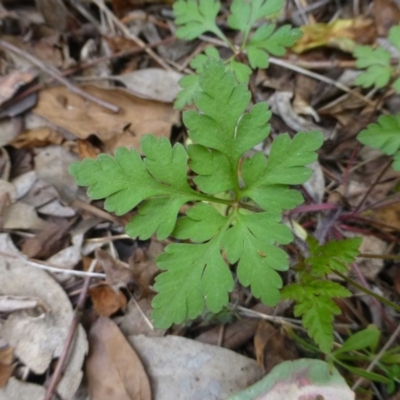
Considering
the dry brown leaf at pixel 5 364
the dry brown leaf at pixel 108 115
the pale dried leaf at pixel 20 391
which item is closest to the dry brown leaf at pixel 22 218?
the dry brown leaf at pixel 108 115

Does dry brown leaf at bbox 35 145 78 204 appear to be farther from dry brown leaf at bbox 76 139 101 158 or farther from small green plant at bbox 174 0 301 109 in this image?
small green plant at bbox 174 0 301 109

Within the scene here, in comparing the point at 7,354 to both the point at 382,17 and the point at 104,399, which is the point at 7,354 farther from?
the point at 382,17

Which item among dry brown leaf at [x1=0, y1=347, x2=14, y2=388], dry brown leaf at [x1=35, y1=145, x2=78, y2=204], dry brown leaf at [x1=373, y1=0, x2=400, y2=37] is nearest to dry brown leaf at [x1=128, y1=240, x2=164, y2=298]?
dry brown leaf at [x1=35, y1=145, x2=78, y2=204]

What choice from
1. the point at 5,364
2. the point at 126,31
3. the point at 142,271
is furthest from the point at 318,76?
the point at 5,364

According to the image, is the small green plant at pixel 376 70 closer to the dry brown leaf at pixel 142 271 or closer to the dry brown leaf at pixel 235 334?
the dry brown leaf at pixel 235 334

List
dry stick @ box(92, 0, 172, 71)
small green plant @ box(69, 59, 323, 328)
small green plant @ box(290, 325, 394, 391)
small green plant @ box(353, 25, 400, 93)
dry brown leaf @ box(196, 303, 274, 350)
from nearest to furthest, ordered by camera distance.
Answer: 1. small green plant @ box(69, 59, 323, 328)
2. small green plant @ box(290, 325, 394, 391)
3. dry brown leaf @ box(196, 303, 274, 350)
4. small green plant @ box(353, 25, 400, 93)
5. dry stick @ box(92, 0, 172, 71)
